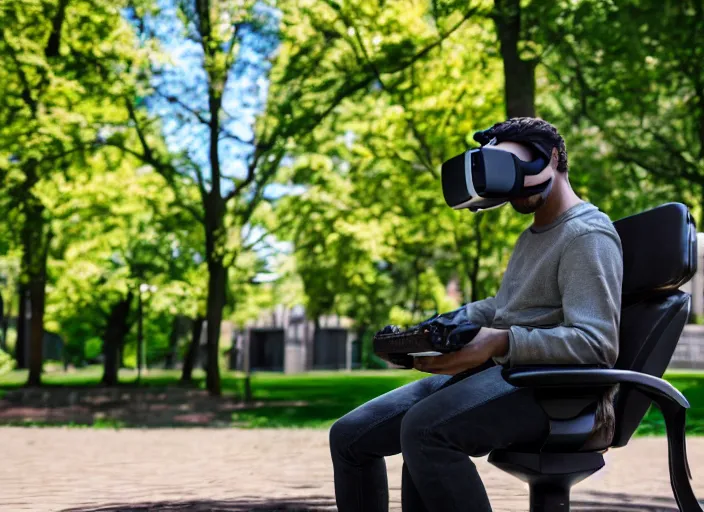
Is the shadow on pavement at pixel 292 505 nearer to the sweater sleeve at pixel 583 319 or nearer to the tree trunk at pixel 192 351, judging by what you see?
the sweater sleeve at pixel 583 319

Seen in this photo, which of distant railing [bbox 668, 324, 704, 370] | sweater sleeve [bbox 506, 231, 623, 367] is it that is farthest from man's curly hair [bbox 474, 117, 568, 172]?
distant railing [bbox 668, 324, 704, 370]

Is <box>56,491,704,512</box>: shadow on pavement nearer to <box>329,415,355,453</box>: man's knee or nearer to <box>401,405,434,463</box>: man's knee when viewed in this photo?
<box>329,415,355,453</box>: man's knee

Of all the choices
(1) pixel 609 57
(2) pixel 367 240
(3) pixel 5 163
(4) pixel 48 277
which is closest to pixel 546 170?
(1) pixel 609 57

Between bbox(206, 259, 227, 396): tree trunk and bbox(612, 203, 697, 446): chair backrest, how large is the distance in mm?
17983

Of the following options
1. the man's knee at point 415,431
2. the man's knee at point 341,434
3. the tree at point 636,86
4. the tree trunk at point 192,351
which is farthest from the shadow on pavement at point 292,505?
the tree trunk at point 192,351

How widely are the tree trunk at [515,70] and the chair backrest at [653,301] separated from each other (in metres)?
10.7

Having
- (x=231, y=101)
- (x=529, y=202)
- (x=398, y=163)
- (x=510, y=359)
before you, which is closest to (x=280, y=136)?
(x=231, y=101)

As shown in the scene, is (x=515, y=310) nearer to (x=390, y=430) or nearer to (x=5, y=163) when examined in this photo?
(x=390, y=430)

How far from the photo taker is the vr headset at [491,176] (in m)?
3.00

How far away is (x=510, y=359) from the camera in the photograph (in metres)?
2.85

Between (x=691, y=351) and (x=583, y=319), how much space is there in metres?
39.0

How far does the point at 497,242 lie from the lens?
943 inches

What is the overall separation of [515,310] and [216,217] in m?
18.2

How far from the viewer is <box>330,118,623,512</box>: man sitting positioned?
2.81 meters
